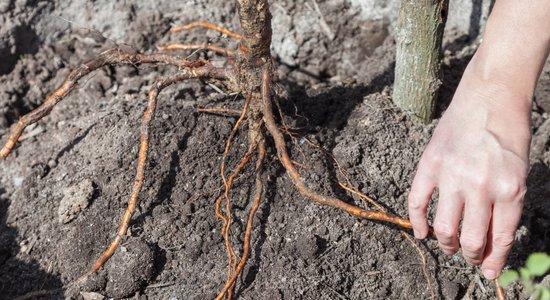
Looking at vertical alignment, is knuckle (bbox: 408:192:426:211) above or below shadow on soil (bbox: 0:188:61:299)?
above

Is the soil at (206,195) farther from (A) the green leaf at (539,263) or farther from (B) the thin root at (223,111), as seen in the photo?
(A) the green leaf at (539,263)

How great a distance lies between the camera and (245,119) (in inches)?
69.1

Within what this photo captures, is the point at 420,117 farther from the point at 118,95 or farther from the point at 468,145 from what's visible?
the point at 118,95

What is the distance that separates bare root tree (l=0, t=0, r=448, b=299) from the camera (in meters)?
1.56

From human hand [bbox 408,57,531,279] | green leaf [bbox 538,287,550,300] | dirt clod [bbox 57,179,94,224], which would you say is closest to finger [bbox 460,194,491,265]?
human hand [bbox 408,57,531,279]

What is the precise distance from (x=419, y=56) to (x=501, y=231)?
693mm

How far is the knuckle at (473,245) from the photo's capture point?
1219 millimetres

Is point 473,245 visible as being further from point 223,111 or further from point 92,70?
point 92,70

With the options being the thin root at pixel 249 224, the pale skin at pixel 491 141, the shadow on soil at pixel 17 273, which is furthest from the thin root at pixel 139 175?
the pale skin at pixel 491 141

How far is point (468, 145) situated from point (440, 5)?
593mm

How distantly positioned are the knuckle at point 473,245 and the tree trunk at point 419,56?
668 mm

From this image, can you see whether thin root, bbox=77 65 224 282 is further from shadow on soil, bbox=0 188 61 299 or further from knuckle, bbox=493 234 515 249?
knuckle, bbox=493 234 515 249

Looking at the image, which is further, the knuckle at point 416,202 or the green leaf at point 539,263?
the knuckle at point 416,202

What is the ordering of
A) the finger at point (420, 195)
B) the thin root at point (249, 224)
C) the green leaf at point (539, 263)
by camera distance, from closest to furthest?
the green leaf at point (539, 263) < the finger at point (420, 195) < the thin root at point (249, 224)
